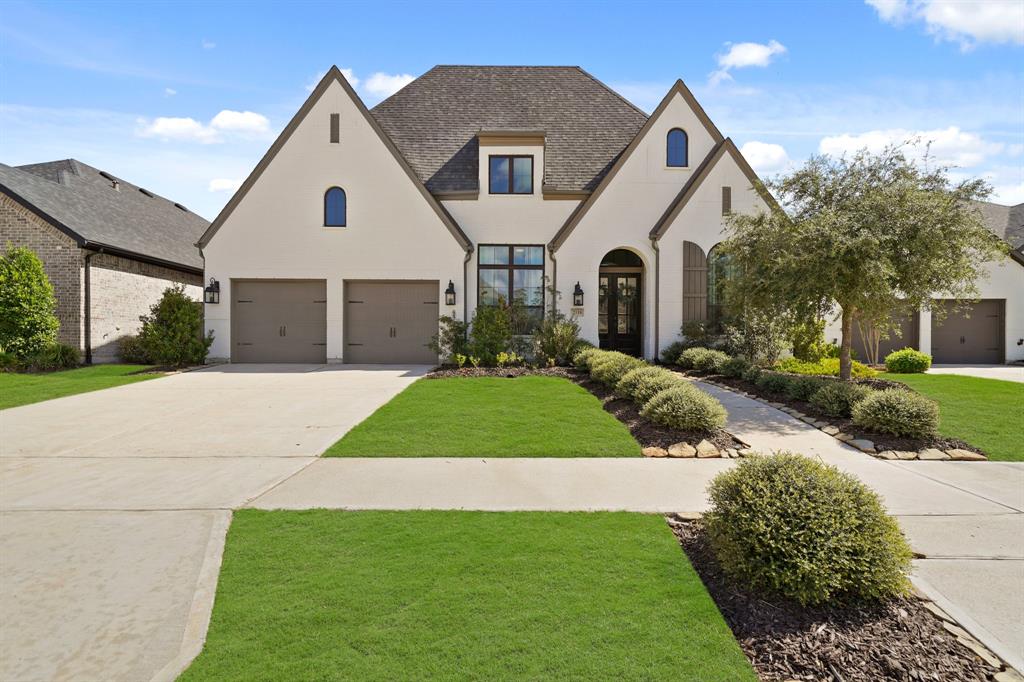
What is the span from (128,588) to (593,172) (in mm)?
17097

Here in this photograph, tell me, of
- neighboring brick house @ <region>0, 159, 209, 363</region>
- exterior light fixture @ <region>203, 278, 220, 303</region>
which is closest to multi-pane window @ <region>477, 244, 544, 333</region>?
exterior light fixture @ <region>203, 278, 220, 303</region>

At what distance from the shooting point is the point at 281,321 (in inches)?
658

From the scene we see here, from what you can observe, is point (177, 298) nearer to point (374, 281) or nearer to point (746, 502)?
point (374, 281)

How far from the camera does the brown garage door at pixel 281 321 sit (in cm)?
1661

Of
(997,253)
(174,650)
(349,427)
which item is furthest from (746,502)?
(997,253)

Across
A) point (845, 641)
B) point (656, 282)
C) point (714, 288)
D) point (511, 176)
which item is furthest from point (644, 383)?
point (511, 176)

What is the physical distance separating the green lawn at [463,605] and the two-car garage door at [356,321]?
41.3 ft

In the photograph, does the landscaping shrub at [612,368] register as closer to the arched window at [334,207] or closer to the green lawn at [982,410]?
the green lawn at [982,410]

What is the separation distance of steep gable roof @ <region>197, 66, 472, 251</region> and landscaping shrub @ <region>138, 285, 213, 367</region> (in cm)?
210

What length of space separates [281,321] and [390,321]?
3.55m

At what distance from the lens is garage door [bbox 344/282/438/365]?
16.7 meters

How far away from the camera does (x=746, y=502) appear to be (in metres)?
3.54

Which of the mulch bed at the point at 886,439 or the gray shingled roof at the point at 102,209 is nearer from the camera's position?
the mulch bed at the point at 886,439

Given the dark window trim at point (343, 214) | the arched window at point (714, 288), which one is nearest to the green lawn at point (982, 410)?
the arched window at point (714, 288)
